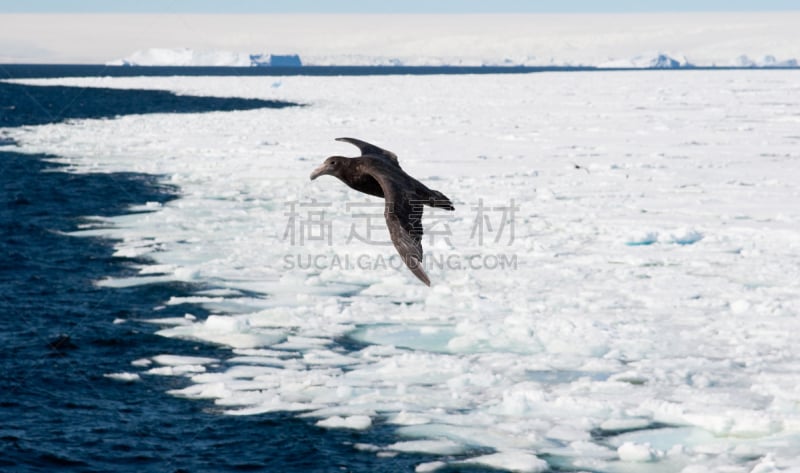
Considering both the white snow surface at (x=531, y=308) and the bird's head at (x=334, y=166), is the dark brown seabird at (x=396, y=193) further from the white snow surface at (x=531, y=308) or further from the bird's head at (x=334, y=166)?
the white snow surface at (x=531, y=308)

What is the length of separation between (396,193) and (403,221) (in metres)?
0.36

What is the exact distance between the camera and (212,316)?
10180 millimetres

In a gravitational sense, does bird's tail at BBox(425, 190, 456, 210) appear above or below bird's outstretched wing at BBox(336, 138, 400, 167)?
below

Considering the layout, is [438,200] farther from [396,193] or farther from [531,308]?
[531,308]

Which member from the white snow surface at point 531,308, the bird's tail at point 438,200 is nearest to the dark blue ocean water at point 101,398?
the white snow surface at point 531,308

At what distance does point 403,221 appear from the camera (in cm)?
570

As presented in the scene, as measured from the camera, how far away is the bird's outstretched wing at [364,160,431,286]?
5.24 meters

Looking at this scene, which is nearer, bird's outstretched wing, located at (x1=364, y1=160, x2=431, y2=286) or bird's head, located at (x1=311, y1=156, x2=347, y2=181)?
bird's outstretched wing, located at (x1=364, y1=160, x2=431, y2=286)

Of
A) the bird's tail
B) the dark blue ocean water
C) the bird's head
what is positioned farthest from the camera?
the dark blue ocean water

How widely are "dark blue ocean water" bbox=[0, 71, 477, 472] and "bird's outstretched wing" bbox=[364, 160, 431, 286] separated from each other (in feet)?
7.09

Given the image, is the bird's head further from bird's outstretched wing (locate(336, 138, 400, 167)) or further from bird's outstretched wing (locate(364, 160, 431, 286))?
bird's outstretched wing (locate(336, 138, 400, 167))

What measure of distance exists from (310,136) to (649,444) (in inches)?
840

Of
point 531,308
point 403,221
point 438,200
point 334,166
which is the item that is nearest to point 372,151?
point 334,166

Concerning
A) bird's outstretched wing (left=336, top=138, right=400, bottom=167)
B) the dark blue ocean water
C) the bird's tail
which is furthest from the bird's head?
the dark blue ocean water
